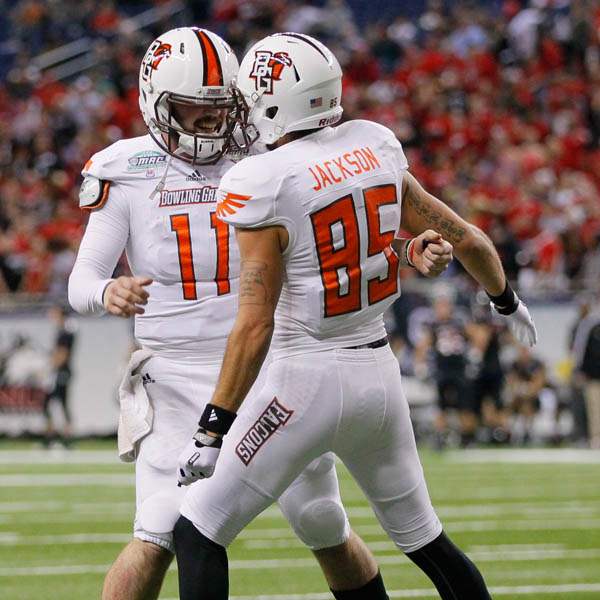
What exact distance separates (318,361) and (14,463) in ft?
30.7

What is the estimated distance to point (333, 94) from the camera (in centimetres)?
416

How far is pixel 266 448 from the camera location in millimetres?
3979

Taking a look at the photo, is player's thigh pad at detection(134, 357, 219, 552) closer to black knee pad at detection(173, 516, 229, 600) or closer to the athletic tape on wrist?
black knee pad at detection(173, 516, 229, 600)

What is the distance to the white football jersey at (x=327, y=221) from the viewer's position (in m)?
3.95

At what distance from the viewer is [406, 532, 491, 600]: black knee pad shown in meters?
4.25

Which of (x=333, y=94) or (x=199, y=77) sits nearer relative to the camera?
Result: (x=333, y=94)

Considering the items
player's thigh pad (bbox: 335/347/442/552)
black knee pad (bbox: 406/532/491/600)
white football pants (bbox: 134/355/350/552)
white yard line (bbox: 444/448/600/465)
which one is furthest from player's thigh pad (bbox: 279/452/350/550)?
white yard line (bbox: 444/448/600/465)

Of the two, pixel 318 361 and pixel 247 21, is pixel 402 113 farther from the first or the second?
pixel 318 361

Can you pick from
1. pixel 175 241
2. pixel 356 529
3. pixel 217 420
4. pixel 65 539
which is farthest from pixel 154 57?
pixel 356 529

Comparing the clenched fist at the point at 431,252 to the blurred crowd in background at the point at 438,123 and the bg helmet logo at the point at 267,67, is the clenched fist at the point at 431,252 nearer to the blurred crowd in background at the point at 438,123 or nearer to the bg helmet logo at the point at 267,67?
the bg helmet logo at the point at 267,67

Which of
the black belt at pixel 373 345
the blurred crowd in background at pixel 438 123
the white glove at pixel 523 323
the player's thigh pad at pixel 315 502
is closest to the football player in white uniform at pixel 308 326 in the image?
the black belt at pixel 373 345

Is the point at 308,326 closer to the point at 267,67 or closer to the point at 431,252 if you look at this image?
the point at 431,252

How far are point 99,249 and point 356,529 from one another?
163 inches

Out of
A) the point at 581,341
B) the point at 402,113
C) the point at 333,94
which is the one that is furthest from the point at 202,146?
the point at 402,113
